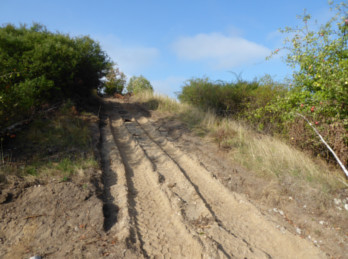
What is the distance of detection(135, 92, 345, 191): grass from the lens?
222 inches

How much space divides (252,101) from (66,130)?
24.4 feet

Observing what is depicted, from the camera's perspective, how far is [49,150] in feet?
20.6

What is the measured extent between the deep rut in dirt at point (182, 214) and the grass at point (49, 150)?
2.42ft

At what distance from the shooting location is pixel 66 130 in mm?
7562

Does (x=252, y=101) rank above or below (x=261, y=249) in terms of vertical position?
above

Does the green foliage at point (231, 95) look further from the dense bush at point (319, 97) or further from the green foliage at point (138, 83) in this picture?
the green foliage at point (138, 83)

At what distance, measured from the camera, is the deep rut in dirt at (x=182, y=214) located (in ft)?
12.0

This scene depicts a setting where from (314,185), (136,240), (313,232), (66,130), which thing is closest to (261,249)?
(313,232)

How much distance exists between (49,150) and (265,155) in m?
5.86

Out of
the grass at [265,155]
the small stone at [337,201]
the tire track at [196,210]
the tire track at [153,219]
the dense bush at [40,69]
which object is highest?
the dense bush at [40,69]

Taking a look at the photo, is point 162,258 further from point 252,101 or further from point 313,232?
point 252,101

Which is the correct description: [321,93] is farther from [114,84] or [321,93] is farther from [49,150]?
[114,84]

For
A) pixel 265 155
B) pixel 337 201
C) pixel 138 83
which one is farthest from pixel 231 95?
pixel 138 83

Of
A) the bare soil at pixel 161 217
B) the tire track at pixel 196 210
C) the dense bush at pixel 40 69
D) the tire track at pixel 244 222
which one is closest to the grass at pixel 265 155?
the bare soil at pixel 161 217
